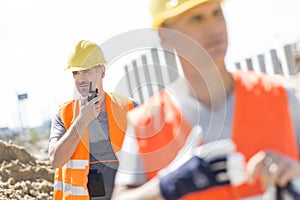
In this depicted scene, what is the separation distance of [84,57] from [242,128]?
2402mm

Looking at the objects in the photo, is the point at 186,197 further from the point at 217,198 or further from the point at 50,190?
the point at 50,190

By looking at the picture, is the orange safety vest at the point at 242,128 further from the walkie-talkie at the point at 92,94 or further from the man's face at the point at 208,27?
the walkie-talkie at the point at 92,94

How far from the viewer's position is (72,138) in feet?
12.9

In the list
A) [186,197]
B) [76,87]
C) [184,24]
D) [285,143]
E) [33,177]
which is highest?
[184,24]

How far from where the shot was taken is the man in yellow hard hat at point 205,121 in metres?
1.88

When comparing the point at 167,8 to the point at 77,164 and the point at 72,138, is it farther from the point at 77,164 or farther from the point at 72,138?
the point at 77,164

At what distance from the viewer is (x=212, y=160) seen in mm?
1868

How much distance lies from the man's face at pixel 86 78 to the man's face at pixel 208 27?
211 cm

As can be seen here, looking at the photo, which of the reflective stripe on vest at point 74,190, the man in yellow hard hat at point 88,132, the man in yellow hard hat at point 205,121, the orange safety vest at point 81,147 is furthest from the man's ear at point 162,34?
the reflective stripe on vest at point 74,190

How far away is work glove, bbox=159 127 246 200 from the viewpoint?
6.11 ft

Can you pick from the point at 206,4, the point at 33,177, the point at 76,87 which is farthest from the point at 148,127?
the point at 33,177

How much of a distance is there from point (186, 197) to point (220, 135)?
7.6 inches

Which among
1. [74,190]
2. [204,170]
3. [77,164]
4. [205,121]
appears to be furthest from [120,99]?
[204,170]

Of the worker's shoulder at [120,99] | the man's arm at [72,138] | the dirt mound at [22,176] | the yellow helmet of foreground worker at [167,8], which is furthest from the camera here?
the dirt mound at [22,176]
